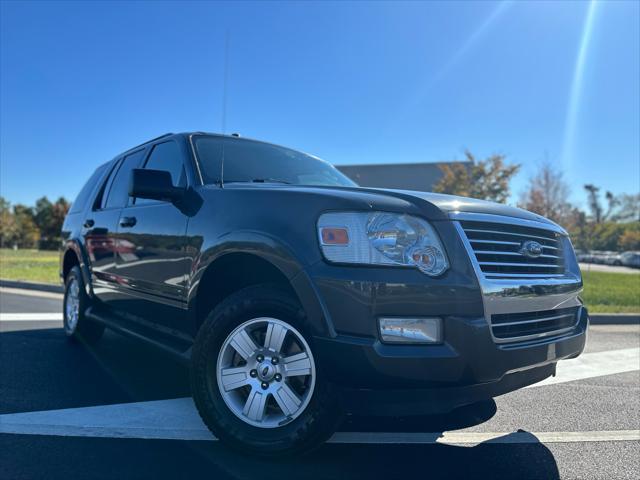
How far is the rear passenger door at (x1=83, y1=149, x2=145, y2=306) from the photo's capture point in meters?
4.31

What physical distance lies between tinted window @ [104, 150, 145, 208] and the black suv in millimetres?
1348

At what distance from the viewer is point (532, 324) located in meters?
2.56

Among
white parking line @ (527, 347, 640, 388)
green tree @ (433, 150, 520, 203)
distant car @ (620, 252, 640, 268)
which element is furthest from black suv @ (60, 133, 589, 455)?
distant car @ (620, 252, 640, 268)

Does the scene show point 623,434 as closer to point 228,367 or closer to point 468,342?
point 468,342

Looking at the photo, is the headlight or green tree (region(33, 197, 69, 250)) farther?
green tree (region(33, 197, 69, 250))

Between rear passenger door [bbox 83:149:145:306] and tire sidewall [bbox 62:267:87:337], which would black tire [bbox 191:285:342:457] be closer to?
rear passenger door [bbox 83:149:145:306]

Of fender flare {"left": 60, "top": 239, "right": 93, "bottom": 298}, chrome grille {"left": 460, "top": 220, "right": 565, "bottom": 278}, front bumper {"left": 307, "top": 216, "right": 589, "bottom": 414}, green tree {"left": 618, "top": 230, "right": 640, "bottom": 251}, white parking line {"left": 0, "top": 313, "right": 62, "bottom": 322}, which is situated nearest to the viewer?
front bumper {"left": 307, "top": 216, "right": 589, "bottom": 414}

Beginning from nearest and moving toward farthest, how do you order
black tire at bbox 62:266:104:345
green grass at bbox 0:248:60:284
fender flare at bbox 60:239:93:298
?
1. fender flare at bbox 60:239:93:298
2. black tire at bbox 62:266:104:345
3. green grass at bbox 0:248:60:284

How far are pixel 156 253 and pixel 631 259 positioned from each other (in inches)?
2278

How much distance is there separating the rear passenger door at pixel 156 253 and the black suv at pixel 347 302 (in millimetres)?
29

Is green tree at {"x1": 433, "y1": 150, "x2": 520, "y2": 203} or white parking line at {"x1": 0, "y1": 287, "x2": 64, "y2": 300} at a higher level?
green tree at {"x1": 433, "y1": 150, "x2": 520, "y2": 203}

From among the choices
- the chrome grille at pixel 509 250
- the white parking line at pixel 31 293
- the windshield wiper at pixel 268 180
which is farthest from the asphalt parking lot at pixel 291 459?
the white parking line at pixel 31 293

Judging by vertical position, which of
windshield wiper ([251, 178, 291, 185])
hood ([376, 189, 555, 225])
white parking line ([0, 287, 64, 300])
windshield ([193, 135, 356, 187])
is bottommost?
white parking line ([0, 287, 64, 300])

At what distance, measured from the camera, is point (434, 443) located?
2.83m
